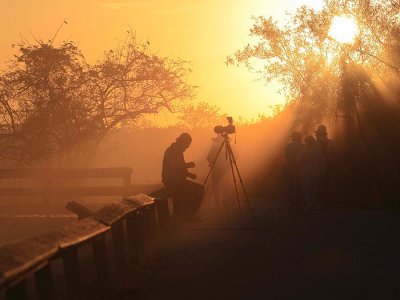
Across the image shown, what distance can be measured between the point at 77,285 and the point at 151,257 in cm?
508

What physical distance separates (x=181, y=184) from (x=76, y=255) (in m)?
10.3

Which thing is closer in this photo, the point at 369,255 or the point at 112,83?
the point at 369,255

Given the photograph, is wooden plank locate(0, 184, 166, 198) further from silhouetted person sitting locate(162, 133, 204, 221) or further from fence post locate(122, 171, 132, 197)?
silhouetted person sitting locate(162, 133, 204, 221)

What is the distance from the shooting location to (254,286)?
9172mm

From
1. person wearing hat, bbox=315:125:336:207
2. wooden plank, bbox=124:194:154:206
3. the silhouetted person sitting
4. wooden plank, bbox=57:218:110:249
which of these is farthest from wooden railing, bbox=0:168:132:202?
wooden plank, bbox=57:218:110:249

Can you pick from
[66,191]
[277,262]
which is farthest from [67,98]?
[277,262]

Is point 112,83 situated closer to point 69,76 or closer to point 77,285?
point 69,76

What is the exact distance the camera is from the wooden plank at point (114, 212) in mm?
8961

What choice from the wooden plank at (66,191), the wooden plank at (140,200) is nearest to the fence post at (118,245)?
the wooden plank at (140,200)

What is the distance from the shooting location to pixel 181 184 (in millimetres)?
17688

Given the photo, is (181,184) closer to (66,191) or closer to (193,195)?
(193,195)

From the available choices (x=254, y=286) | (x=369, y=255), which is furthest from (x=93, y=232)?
(x=369, y=255)

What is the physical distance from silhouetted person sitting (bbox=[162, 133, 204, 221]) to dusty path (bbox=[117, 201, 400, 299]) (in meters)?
0.69

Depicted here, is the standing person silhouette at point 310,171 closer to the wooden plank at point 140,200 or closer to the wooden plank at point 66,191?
the wooden plank at point 66,191
